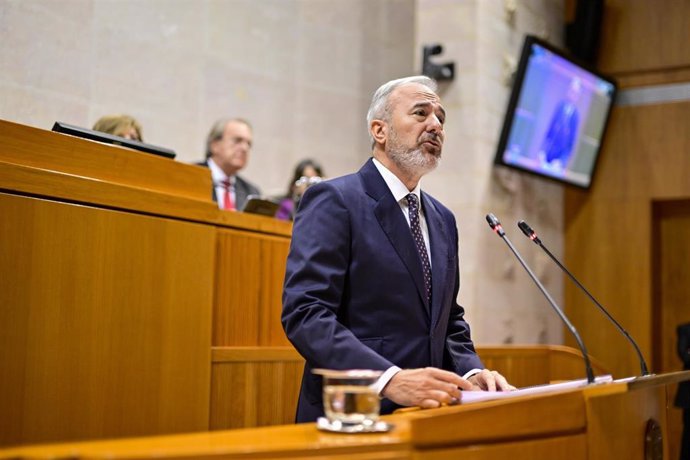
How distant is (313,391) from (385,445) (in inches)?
33.2

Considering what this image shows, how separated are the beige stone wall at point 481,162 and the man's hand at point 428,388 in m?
4.27

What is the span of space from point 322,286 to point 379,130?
0.59 m

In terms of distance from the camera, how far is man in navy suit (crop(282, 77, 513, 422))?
7.33 feet


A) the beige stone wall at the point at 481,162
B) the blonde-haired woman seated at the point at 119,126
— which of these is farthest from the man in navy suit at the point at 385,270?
the beige stone wall at the point at 481,162

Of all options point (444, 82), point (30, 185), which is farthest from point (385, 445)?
point (444, 82)

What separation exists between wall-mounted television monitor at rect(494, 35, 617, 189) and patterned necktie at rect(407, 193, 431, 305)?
12.6 ft

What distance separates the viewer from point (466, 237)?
6.27 m

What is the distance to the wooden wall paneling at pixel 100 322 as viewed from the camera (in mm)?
2586

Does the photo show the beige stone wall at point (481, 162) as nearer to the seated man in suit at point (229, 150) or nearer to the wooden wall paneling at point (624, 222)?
the wooden wall paneling at point (624, 222)

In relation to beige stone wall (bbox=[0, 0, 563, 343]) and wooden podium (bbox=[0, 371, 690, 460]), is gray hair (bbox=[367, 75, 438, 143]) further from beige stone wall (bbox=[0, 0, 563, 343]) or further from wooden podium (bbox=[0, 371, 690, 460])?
beige stone wall (bbox=[0, 0, 563, 343])

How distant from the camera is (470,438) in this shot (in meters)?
1.60

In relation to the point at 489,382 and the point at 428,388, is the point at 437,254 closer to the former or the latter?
the point at 489,382

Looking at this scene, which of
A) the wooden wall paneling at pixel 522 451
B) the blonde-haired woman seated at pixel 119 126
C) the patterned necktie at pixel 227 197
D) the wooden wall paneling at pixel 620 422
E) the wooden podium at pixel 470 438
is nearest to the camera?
the wooden podium at pixel 470 438

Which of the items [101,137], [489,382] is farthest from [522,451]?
[101,137]
